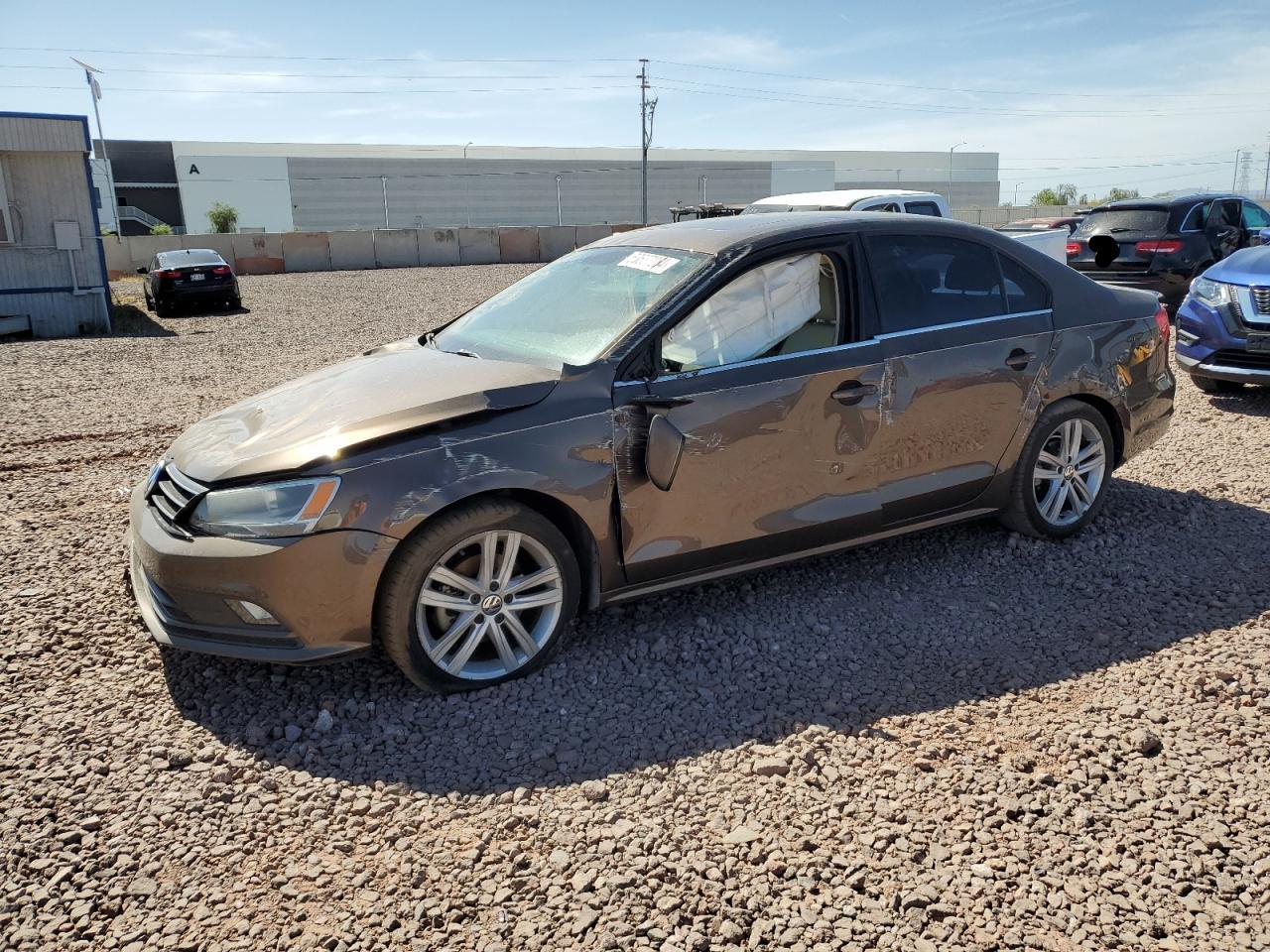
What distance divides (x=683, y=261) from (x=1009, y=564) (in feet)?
7.23

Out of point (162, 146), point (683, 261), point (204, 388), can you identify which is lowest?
point (204, 388)

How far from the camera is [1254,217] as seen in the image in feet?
43.3

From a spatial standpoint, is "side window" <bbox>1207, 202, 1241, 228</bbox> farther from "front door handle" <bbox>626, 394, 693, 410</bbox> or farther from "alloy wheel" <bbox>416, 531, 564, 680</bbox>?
"alloy wheel" <bbox>416, 531, 564, 680</bbox>

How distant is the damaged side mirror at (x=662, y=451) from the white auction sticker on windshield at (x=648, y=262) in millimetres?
777

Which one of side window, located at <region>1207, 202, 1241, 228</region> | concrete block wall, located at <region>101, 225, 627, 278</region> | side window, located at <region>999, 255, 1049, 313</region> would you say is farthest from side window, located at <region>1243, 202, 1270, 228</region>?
concrete block wall, located at <region>101, 225, 627, 278</region>

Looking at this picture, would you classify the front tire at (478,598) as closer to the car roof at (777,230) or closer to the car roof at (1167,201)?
the car roof at (777,230)

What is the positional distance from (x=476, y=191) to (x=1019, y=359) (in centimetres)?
7003

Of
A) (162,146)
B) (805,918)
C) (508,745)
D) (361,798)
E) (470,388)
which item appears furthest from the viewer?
(162,146)

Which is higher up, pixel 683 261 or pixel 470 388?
pixel 683 261

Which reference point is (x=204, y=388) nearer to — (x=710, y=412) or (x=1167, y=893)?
(x=710, y=412)

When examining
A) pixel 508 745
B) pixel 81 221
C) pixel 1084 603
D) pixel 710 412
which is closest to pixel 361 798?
pixel 508 745

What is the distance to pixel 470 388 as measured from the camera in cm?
365

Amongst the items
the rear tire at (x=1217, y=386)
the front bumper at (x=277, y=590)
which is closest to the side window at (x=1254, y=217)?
the rear tire at (x=1217, y=386)

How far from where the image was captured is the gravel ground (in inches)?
99.3
